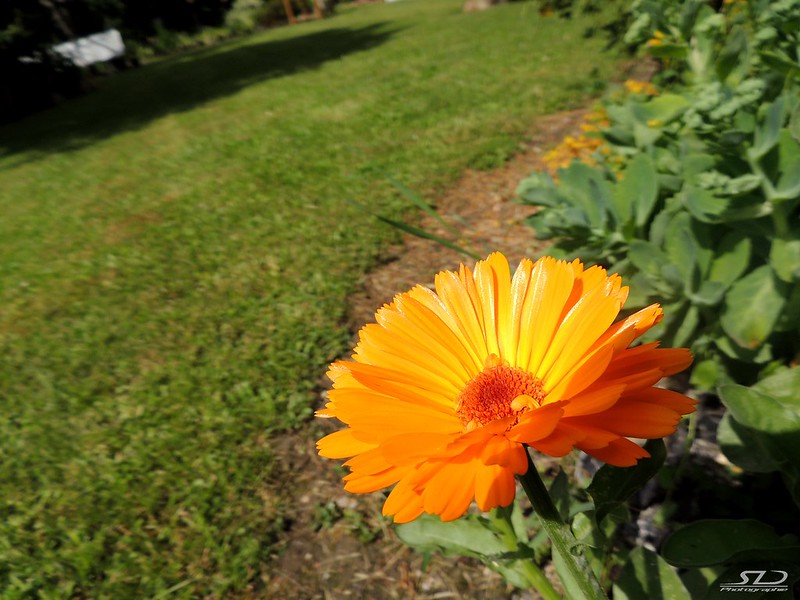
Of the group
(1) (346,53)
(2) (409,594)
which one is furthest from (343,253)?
(1) (346,53)

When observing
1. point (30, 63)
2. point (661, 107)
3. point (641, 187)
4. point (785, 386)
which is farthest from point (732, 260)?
point (30, 63)

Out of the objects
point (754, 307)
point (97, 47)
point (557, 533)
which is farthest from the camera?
point (97, 47)

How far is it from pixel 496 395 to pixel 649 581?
62cm

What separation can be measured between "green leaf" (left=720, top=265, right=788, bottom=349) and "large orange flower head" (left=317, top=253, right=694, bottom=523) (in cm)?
103

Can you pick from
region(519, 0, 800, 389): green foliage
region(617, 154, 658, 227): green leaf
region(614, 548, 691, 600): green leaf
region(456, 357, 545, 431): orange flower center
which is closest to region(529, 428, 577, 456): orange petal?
region(456, 357, 545, 431): orange flower center

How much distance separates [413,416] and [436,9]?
2140cm

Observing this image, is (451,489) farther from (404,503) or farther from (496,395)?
(496,395)

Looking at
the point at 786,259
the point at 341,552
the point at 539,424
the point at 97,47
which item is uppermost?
the point at 539,424

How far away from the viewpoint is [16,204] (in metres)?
6.68

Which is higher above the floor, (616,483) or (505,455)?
(505,455)

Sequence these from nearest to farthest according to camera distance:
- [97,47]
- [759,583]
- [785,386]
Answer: [759,583] → [785,386] → [97,47]

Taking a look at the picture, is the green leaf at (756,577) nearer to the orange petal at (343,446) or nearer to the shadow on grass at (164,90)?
the orange petal at (343,446)

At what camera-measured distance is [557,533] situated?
0.76 meters

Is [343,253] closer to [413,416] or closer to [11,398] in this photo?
[11,398]
